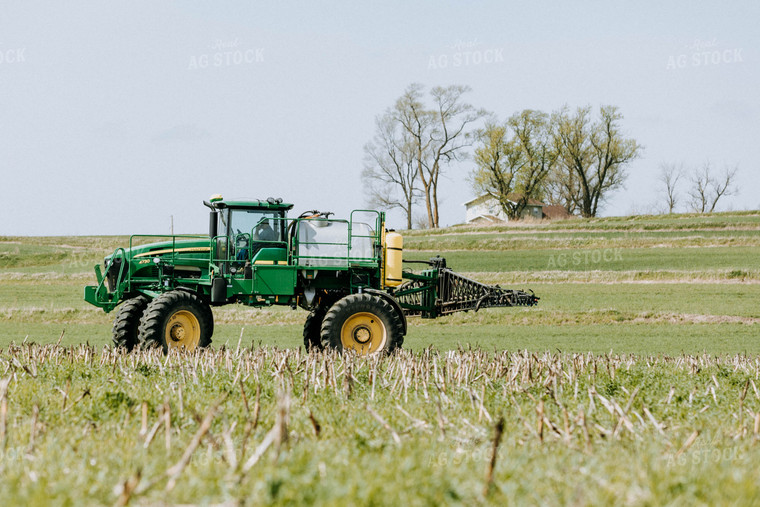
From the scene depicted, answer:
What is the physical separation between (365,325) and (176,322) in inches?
117

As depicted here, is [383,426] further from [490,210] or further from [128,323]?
[490,210]

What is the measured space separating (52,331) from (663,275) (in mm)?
22236

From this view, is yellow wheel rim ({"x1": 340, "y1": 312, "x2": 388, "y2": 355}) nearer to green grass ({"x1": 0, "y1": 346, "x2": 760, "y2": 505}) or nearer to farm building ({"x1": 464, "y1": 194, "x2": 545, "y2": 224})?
green grass ({"x1": 0, "y1": 346, "x2": 760, "y2": 505})

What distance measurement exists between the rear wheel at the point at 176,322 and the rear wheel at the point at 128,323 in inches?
26.7

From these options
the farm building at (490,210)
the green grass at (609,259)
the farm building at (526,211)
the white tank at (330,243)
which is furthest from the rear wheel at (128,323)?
the farm building at (526,211)

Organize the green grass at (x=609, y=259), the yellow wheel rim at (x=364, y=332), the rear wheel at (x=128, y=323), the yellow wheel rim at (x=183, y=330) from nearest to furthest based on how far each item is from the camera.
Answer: the yellow wheel rim at (x=183, y=330) < the yellow wheel rim at (x=364, y=332) < the rear wheel at (x=128, y=323) < the green grass at (x=609, y=259)

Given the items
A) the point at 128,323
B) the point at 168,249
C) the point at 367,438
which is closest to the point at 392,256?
the point at 168,249

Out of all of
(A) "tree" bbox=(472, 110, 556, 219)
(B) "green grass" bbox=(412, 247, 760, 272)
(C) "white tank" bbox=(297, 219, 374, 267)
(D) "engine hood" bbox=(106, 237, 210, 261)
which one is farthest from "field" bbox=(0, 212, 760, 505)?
(A) "tree" bbox=(472, 110, 556, 219)

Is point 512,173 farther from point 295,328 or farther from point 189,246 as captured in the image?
point 189,246

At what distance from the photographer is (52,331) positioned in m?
18.5

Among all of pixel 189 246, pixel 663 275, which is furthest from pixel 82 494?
pixel 663 275

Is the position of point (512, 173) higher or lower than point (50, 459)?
higher

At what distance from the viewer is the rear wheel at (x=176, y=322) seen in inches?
438

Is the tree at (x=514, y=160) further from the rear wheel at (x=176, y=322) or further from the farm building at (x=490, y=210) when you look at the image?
the rear wheel at (x=176, y=322)
